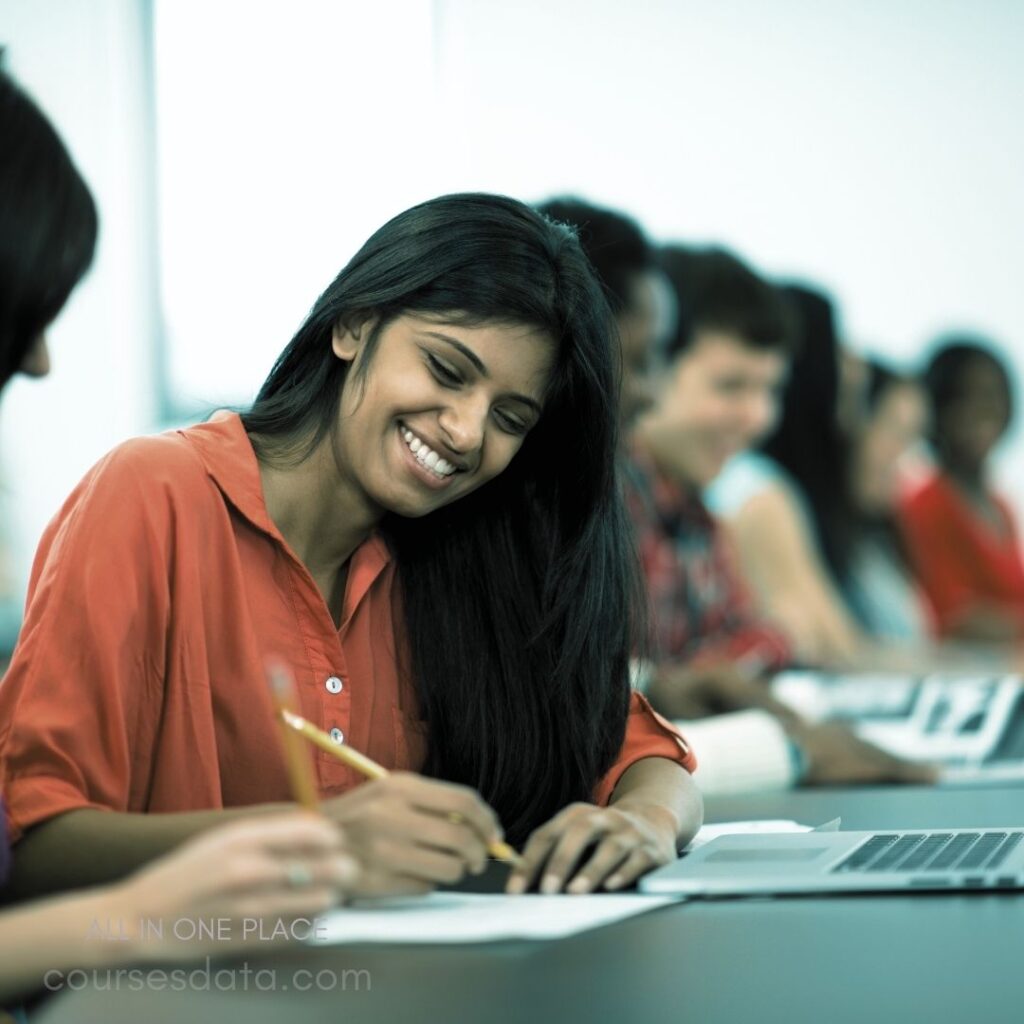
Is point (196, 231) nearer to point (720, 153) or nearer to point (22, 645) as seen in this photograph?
point (720, 153)

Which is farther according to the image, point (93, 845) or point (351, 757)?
point (93, 845)

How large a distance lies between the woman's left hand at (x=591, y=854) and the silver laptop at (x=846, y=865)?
0.02m

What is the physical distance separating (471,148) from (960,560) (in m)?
2.20

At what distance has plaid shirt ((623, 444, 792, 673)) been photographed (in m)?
2.74

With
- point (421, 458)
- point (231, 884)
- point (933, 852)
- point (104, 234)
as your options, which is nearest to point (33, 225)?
point (421, 458)

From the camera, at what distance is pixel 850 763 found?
2049 mm

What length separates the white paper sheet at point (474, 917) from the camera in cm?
92

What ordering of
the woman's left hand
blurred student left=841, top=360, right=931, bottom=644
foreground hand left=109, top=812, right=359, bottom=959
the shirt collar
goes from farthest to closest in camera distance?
blurred student left=841, top=360, right=931, bottom=644, the shirt collar, the woman's left hand, foreground hand left=109, top=812, right=359, bottom=959

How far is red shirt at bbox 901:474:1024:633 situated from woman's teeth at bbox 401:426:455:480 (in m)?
4.43

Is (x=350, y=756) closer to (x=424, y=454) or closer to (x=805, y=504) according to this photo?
(x=424, y=454)

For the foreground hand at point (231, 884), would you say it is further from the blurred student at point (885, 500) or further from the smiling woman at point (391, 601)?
the blurred student at point (885, 500)

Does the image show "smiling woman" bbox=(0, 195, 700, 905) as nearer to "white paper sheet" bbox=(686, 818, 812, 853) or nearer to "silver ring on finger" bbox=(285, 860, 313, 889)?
"white paper sheet" bbox=(686, 818, 812, 853)

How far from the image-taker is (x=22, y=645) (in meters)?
1.18

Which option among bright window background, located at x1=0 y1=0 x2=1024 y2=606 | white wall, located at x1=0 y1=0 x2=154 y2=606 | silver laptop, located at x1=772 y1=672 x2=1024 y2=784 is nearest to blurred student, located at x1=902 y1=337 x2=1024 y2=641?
bright window background, located at x1=0 y1=0 x2=1024 y2=606
